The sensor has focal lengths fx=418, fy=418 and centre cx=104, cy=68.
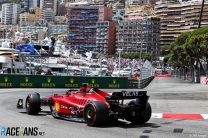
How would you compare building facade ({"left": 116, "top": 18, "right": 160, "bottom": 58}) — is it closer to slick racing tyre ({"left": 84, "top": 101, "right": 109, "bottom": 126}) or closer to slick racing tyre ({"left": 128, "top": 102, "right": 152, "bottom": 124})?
slick racing tyre ({"left": 128, "top": 102, "right": 152, "bottom": 124})

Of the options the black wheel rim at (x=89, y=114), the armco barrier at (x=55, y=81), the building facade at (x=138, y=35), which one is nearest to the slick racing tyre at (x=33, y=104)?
the black wheel rim at (x=89, y=114)

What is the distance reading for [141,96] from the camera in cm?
1112

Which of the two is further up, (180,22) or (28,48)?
(180,22)

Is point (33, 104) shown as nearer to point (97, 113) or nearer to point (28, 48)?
point (97, 113)

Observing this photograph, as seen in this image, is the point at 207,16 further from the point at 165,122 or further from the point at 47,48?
the point at 165,122

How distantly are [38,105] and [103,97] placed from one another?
2744 mm

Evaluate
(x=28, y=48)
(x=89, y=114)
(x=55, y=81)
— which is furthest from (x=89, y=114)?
(x=28, y=48)

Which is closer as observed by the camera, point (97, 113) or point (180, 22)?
point (97, 113)

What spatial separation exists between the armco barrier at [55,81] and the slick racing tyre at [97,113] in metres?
22.4

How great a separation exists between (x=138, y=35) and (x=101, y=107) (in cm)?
18388

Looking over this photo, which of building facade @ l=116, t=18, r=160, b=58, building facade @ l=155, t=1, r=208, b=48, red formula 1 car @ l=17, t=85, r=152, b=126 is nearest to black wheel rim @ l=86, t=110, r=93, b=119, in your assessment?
red formula 1 car @ l=17, t=85, r=152, b=126

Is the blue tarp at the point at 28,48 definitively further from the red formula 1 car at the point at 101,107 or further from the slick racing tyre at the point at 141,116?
the slick racing tyre at the point at 141,116

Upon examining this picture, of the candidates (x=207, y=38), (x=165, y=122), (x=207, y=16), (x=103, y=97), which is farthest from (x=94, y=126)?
(x=207, y=16)

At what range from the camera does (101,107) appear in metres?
10.6
